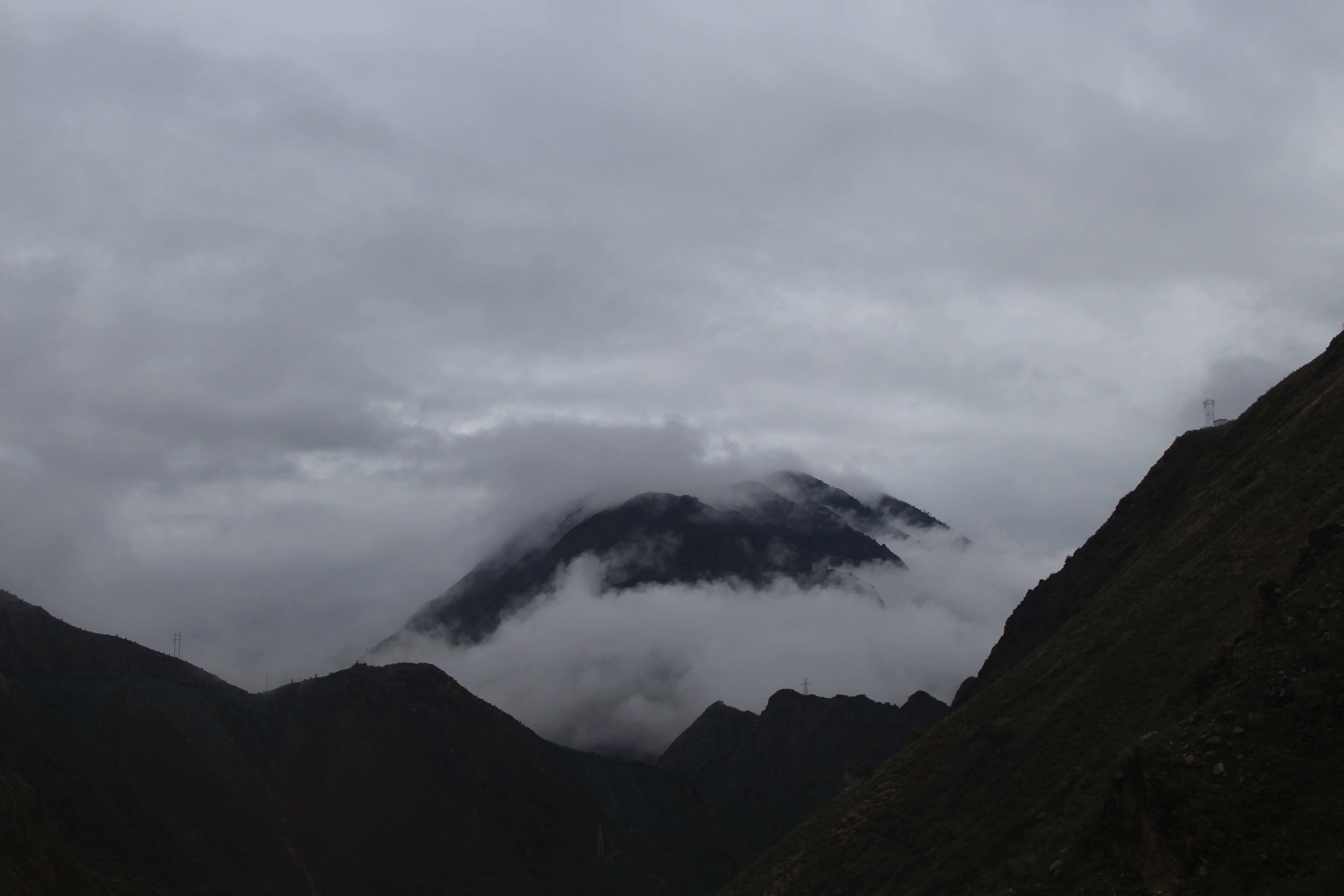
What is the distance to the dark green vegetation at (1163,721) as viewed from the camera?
34938mm

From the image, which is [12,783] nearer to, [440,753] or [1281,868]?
[440,753]

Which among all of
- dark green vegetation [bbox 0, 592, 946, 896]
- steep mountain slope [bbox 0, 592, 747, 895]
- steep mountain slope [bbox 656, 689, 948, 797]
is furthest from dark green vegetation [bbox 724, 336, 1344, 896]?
steep mountain slope [bbox 656, 689, 948, 797]

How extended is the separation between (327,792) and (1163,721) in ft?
306

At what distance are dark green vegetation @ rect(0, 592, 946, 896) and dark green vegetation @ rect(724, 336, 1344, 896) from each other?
44054mm

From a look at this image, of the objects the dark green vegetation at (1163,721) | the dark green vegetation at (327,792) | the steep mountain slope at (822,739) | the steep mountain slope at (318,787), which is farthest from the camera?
the steep mountain slope at (822,739)

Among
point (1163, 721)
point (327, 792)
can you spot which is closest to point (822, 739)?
point (327, 792)

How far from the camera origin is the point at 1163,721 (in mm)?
46844

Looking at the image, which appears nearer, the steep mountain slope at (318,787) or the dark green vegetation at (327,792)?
the dark green vegetation at (327,792)

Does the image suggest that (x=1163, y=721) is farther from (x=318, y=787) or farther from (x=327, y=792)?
(x=318, y=787)

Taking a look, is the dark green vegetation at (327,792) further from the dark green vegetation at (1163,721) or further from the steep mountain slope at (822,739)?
the dark green vegetation at (1163,721)

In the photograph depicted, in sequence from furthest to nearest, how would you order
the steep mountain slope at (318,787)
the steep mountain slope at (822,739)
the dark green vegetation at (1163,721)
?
the steep mountain slope at (822,739) → the steep mountain slope at (318,787) → the dark green vegetation at (1163,721)

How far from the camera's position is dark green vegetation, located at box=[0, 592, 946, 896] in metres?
94.4

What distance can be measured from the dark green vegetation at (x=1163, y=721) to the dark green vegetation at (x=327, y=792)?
44.1 meters

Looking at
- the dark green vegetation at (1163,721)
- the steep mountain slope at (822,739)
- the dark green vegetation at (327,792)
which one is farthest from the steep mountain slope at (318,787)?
the dark green vegetation at (1163,721)
